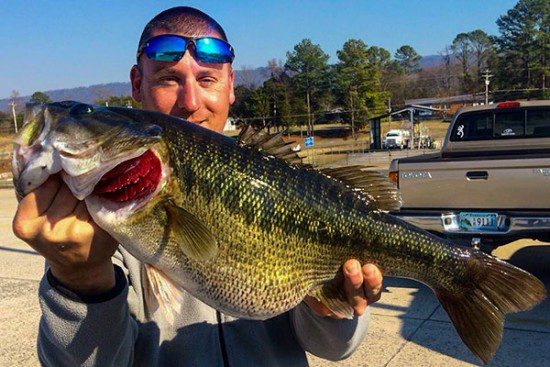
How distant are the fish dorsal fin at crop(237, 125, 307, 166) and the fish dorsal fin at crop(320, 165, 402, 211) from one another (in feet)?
0.60

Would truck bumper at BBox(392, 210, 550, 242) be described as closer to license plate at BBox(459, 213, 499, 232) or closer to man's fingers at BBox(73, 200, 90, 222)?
license plate at BBox(459, 213, 499, 232)

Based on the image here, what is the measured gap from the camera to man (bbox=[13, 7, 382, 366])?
166cm

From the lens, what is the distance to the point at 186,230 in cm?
173

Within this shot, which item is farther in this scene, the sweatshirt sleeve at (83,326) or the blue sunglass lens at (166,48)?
the blue sunglass lens at (166,48)

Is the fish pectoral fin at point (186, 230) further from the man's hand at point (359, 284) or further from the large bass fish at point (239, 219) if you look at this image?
the man's hand at point (359, 284)

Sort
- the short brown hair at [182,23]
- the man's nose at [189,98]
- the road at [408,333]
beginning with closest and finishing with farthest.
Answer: the man's nose at [189,98], the short brown hair at [182,23], the road at [408,333]

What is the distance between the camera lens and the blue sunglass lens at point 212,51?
2469 mm

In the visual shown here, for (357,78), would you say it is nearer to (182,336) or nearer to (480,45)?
(480,45)

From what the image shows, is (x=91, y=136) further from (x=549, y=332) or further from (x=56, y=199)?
(x=549, y=332)

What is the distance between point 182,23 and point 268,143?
894 mm

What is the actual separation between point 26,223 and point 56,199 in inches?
4.2

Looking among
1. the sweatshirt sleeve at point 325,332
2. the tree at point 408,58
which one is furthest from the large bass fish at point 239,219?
the tree at point 408,58

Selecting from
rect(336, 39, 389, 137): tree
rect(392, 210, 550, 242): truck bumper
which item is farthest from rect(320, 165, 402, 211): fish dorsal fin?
rect(336, 39, 389, 137): tree

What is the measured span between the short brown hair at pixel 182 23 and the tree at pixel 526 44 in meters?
88.8
